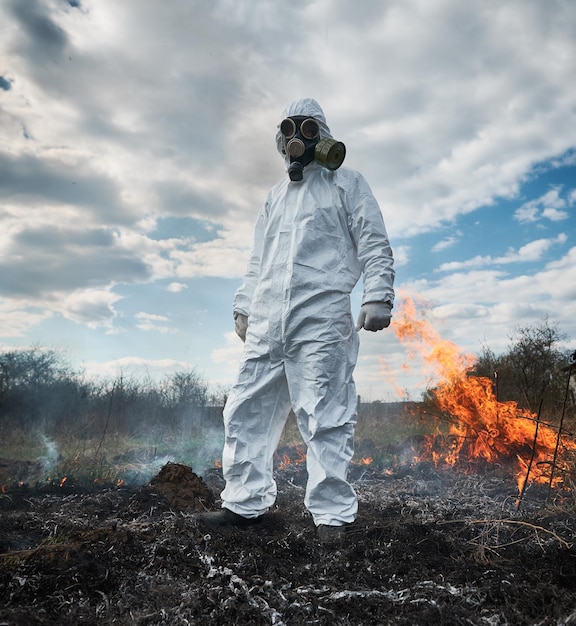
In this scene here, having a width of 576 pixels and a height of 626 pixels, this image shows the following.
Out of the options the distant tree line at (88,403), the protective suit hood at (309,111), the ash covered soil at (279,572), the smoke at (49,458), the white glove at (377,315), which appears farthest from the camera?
the distant tree line at (88,403)

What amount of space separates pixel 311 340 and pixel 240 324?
78 cm

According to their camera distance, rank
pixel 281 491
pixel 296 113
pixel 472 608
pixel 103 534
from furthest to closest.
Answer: pixel 281 491 < pixel 296 113 < pixel 103 534 < pixel 472 608

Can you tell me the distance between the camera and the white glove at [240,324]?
3521 mm

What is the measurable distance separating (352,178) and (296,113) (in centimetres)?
60

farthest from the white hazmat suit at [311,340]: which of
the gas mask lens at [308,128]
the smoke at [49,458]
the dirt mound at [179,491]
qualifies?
the smoke at [49,458]

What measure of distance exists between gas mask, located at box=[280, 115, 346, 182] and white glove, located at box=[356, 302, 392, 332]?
3.21ft

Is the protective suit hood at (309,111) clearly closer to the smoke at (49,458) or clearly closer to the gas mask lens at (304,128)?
the gas mask lens at (304,128)

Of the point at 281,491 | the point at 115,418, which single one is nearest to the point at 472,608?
the point at 281,491

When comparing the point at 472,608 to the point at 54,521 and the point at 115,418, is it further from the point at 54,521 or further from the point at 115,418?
the point at 115,418

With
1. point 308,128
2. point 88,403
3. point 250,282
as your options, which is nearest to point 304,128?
point 308,128

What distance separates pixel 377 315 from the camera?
294 cm

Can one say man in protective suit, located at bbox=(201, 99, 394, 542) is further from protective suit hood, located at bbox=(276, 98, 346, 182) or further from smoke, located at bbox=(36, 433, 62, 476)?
smoke, located at bbox=(36, 433, 62, 476)

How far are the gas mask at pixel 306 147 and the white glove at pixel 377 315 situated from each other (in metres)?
0.98

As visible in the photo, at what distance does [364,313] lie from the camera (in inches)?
118
